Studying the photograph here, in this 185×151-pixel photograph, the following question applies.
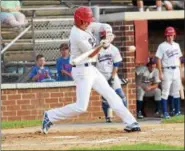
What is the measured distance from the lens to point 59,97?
1802 centimetres

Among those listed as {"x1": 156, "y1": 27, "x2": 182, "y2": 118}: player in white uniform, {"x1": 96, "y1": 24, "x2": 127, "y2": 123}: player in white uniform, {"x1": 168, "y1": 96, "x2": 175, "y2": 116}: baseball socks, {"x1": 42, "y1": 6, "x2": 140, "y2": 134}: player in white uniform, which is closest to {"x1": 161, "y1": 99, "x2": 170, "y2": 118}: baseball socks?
{"x1": 156, "y1": 27, "x2": 182, "y2": 118}: player in white uniform

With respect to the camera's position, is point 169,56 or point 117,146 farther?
point 169,56

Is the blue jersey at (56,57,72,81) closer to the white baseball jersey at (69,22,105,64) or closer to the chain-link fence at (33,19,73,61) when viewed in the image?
the chain-link fence at (33,19,73,61)

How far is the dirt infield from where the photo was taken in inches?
437

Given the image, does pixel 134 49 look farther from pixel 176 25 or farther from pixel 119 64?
pixel 176 25

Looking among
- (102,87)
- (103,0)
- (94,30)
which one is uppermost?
(103,0)

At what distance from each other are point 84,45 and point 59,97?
18.9ft

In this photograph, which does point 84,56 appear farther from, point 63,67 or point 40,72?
point 40,72

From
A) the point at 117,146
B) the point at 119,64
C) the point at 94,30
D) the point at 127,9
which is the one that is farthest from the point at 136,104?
the point at 117,146

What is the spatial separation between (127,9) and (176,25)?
56.0 inches

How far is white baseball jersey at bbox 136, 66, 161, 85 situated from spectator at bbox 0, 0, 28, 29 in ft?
9.44

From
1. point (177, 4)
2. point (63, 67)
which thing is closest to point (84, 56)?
point (63, 67)

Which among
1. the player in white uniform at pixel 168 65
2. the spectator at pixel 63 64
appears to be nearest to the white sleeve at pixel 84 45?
the spectator at pixel 63 64

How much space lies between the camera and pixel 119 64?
1841 cm
